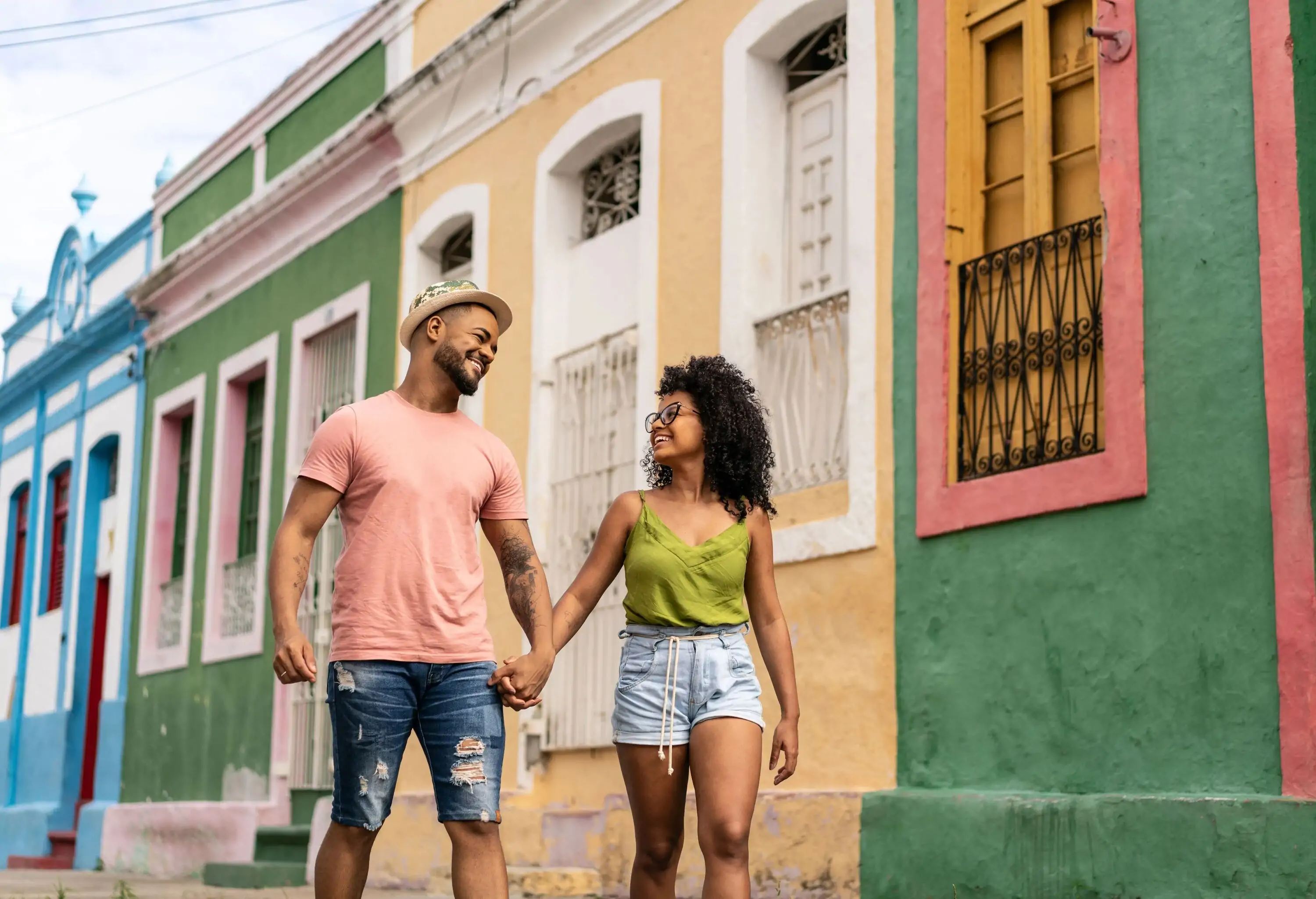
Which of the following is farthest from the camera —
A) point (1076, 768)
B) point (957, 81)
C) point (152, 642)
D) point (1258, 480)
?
point (152, 642)

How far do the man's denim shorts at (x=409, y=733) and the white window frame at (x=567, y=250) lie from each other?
525cm

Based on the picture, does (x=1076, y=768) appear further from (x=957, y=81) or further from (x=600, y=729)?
(x=600, y=729)

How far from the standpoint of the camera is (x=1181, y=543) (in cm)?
650

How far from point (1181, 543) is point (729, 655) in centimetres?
221

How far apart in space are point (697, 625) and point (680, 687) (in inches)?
7.1

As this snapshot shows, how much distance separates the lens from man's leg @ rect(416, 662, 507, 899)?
4.77m

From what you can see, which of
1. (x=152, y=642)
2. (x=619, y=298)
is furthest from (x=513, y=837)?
(x=152, y=642)

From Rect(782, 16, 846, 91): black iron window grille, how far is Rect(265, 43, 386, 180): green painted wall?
16.7 ft

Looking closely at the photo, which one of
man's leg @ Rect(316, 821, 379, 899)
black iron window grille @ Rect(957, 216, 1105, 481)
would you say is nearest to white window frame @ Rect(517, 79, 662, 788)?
black iron window grille @ Rect(957, 216, 1105, 481)

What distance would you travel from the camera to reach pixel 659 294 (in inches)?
396

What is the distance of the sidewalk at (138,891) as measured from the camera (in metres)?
10.1

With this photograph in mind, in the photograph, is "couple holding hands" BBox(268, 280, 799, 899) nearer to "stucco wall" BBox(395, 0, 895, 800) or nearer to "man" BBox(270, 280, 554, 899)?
"man" BBox(270, 280, 554, 899)

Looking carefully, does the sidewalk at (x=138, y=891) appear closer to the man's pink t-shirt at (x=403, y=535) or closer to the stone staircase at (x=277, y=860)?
the stone staircase at (x=277, y=860)

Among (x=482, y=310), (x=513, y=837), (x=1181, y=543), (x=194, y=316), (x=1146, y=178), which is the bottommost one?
(x=513, y=837)
